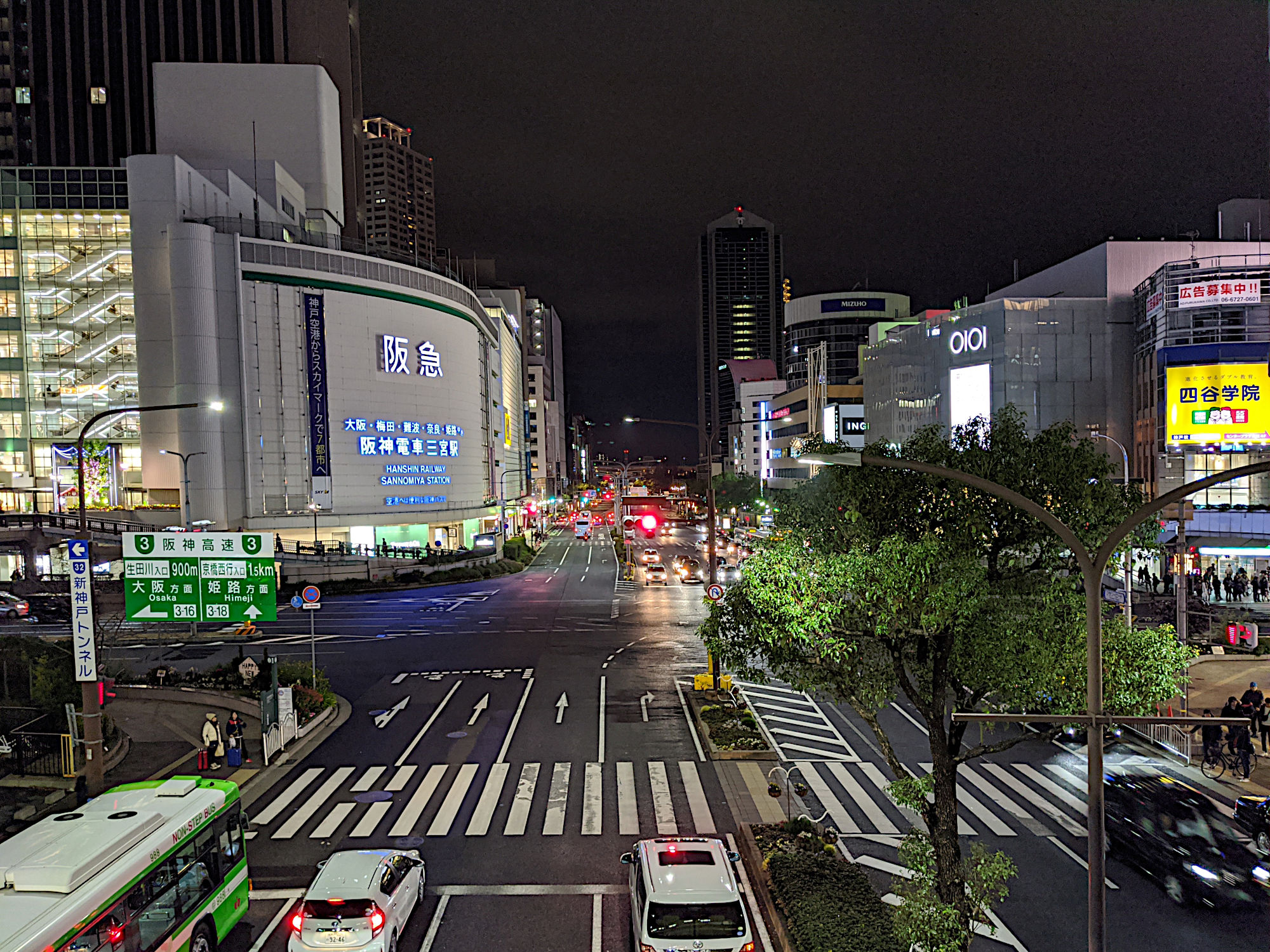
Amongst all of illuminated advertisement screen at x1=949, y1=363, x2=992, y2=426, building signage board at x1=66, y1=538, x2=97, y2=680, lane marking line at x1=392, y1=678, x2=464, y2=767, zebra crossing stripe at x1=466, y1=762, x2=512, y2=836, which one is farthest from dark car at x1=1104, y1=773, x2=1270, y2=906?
illuminated advertisement screen at x1=949, y1=363, x2=992, y2=426

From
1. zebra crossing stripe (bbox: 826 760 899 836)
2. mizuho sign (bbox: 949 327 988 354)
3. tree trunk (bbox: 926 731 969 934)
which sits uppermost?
mizuho sign (bbox: 949 327 988 354)

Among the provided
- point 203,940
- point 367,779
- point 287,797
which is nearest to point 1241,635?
point 367,779

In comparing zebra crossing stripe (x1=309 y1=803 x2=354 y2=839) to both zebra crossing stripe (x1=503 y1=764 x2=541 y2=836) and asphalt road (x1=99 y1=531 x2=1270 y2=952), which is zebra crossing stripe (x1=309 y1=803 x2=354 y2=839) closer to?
asphalt road (x1=99 y1=531 x2=1270 y2=952)

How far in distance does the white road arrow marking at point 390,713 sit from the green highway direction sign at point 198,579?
18.8ft

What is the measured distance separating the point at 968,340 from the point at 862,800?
54998 millimetres

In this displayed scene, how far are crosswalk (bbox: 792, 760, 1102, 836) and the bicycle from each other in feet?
11.4

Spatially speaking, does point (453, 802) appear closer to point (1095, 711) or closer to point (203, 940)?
point (203, 940)

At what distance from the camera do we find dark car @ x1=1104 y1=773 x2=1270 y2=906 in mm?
13453

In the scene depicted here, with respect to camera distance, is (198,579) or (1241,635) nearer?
(198,579)

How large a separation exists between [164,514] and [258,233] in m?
26.0

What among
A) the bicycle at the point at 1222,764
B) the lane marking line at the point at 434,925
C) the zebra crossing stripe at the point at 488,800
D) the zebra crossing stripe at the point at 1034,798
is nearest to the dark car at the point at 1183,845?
the zebra crossing stripe at the point at 1034,798

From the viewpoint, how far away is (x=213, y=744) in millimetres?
22219

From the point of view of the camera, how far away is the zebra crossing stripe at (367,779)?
66.0 feet

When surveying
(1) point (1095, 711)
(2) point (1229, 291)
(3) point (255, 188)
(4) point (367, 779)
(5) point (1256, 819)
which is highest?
(3) point (255, 188)
